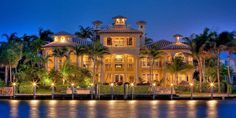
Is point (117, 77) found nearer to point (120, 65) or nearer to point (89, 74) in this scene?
point (120, 65)

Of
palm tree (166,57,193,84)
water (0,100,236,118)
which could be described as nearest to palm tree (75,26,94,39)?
palm tree (166,57,193,84)

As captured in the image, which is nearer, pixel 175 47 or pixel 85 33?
pixel 175 47

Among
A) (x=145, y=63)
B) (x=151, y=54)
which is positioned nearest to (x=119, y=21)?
(x=145, y=63)

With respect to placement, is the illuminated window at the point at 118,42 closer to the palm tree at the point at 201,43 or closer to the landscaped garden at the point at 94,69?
the landscaped garden at the point at 94,69

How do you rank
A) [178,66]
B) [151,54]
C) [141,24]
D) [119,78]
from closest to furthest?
1. [178,66]
2. [151,54]
3. [119,78]
4. [141,24]

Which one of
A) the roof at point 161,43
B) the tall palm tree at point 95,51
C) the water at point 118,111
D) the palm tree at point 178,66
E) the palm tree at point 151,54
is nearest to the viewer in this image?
the water at point 118,111

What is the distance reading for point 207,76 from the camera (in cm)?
7369

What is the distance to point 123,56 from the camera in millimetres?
78188

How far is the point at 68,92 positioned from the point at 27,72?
11586 millimetres

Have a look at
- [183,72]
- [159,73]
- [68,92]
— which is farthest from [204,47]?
[68,92]

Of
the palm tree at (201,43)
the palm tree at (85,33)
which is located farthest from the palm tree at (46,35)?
the palm tree at (201,43)

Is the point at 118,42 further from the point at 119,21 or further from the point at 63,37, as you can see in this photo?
the point at 63,37

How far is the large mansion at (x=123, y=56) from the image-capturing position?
76.1m

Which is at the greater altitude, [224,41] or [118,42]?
[118,42]
